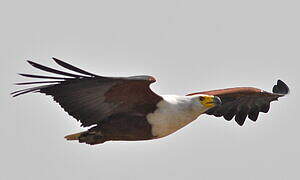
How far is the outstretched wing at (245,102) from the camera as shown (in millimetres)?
15773

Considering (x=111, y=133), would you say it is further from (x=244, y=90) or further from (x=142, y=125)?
(x=244, y=90)

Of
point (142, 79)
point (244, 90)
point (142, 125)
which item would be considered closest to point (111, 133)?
point (142, 125)

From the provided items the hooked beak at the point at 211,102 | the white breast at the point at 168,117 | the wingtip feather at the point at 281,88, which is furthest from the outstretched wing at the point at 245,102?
the white breast at the point at 168,117

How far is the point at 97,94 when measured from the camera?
13047 millimetres

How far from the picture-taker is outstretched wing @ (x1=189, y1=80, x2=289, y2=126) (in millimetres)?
15773

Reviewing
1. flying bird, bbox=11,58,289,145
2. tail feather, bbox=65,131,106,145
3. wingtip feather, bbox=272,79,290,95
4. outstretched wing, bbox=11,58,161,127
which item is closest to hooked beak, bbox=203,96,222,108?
flying bird, bbox=11,58,289,145

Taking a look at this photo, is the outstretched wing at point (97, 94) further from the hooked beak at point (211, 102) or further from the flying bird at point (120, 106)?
the hooked beak at point (211, 102)

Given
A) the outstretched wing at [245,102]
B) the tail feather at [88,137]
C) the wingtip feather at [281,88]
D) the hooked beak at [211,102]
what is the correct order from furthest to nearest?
the wingtip feather at [281,88] < the outstretched wing at [245,102] < the hooked beak at [211,102] < the tail feather at [88,137]

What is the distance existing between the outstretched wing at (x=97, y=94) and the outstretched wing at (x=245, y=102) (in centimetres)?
267

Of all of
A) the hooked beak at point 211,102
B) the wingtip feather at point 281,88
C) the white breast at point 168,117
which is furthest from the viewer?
the wingtip feather at point 281,88

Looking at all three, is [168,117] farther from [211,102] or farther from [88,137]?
[88,137]

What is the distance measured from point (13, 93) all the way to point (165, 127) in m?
2.72

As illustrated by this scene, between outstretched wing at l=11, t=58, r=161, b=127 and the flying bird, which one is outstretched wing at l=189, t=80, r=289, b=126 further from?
outstretched wing at l=11, t=58, r=161, b=127

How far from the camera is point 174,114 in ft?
44.1
